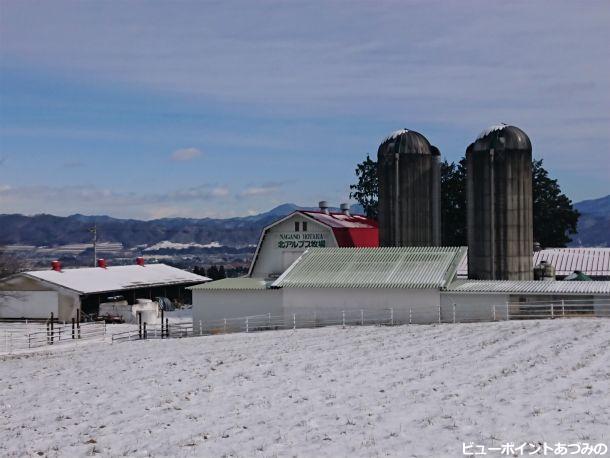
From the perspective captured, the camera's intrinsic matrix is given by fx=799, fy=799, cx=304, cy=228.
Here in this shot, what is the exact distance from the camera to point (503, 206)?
4303 centimetres

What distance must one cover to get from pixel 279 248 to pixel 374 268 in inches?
399

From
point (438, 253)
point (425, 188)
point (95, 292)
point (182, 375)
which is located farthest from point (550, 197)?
point (182, 375)

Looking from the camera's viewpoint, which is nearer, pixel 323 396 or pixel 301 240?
pixel 323 396

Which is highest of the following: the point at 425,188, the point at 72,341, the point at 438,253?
the point at 425,188

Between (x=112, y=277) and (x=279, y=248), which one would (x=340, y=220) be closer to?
(x=279, y=248)

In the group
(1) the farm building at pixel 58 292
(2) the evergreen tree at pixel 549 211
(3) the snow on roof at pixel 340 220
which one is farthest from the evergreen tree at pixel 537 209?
(1) the farm building at pixel 58 292

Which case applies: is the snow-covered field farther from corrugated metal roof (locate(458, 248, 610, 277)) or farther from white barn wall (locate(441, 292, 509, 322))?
corrugated metal roof (locate(458, 248, 610, 277))

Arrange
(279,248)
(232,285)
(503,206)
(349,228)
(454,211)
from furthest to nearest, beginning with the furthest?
1. (454,211)
2. (349,228)
3. (279,248)
4. (503,206)
5. (232,285)

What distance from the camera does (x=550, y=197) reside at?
7381 cm

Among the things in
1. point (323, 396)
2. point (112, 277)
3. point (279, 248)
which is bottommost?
point (323, 396)

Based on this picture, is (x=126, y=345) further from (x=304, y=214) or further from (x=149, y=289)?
(x=149, y=289)

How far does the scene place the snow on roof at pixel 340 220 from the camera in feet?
160

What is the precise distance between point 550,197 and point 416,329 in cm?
4446

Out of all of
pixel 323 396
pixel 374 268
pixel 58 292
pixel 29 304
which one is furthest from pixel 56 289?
pixel 323 396
